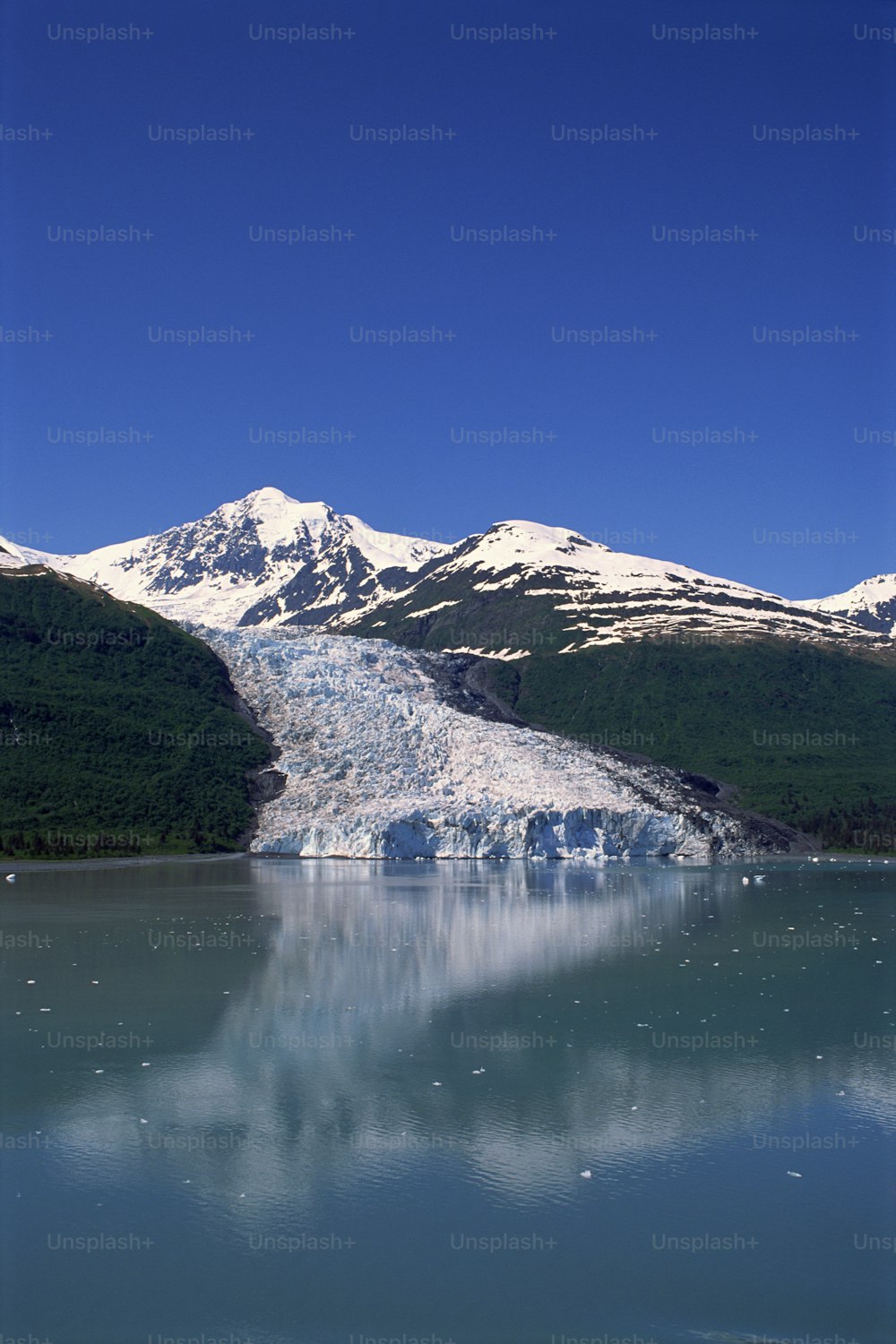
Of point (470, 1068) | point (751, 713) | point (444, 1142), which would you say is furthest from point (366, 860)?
point (751, 713)

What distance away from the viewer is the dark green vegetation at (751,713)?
110750 mm

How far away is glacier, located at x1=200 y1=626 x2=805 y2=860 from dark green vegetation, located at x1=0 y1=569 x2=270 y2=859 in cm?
430

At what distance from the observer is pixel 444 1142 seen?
→ 16891 millimetres

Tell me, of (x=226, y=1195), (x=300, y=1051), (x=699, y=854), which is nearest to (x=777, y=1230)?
(x=226, y=1195)

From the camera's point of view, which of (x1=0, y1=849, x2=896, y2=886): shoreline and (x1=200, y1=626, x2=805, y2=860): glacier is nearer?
(x1=0, y1=849, x2=896, y2=886): shoreline

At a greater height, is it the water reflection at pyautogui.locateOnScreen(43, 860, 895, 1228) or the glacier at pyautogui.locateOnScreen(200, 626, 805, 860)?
the glacier at pyautogui.locateOnScreen(200, 626, 805, 860)

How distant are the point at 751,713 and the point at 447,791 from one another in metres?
77.0

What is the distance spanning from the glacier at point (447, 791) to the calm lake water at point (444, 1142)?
133ft

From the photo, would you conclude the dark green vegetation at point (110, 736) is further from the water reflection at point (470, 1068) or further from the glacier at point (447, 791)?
the water reflection at point (470, 1068)

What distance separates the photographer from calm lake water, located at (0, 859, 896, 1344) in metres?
12.2

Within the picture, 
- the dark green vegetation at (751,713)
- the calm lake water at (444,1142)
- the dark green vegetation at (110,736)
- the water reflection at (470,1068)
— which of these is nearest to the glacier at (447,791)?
the dark green vegetation at (110,736)

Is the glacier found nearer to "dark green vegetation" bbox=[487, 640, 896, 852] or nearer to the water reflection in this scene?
"dark green vegetation" bbox=[487, 640, 896, 852]

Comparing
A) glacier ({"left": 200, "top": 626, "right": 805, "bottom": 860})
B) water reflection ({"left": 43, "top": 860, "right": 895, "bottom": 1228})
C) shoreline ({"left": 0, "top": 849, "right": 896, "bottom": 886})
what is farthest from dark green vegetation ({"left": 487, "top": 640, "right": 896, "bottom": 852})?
water reflection ({"left": 43, "top": 860, "right": 895, "bottom": 1228})

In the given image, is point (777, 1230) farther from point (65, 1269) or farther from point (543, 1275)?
point (65, 1269)
